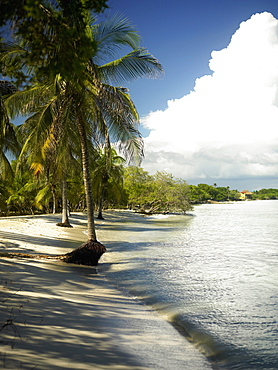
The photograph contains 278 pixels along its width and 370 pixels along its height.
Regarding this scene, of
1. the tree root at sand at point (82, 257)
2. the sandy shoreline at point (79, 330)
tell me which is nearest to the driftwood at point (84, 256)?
the tree root at sand at point (82, 257)

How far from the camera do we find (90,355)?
3.29 metres

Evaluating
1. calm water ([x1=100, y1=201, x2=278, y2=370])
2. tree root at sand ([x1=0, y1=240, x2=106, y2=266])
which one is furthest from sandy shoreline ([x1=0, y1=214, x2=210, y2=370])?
tree root at sand ([x1=0, y1=240, x2=106, y2=266])

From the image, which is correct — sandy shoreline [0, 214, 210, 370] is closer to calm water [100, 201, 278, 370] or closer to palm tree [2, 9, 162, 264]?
calm water [100, 201, 278, 370]

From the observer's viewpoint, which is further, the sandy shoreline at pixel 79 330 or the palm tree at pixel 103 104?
the palm tree at pixel 103 104

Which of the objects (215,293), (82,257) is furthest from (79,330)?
(82,257)

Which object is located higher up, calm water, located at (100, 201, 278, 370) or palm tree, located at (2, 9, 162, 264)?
palm tree, located at (2, 9, 162, 264)

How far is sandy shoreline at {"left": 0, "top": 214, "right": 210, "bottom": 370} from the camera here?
3.11 m

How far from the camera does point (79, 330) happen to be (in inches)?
156

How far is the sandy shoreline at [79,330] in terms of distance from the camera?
3111 mm

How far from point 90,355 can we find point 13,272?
12.5 ft

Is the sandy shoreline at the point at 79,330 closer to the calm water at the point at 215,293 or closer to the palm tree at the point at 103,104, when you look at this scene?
the calm water at the point at 215,293

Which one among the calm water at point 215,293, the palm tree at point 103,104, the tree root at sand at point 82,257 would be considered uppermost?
the palm tree at point 103,104

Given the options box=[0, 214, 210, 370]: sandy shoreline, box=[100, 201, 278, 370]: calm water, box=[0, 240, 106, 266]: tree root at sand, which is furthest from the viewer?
box=[0, 240, 106, 266]: tree root at sand

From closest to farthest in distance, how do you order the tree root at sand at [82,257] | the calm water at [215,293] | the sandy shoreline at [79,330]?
the sandy shoreline at [79,330] → the calm water at [215,293] → the tree root at sand at [82,257]
